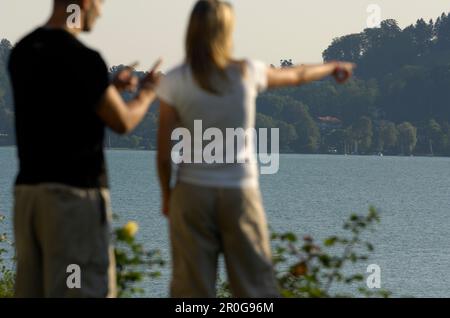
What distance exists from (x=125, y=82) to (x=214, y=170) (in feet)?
1.37

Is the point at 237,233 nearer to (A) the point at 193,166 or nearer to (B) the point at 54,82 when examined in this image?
(A) the point at 193,166

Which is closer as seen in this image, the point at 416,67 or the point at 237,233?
the point at 237,233

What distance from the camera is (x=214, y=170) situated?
4.42 metres

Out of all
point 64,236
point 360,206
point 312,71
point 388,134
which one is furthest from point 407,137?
point 64,236

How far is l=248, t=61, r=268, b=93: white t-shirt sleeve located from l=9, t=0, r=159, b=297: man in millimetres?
349

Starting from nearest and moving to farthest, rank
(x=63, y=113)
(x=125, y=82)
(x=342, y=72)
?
1. (x=63, y=113)
2. (x=125, y=82)
3. (x=342, y=72)

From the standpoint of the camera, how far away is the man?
423 centimetres

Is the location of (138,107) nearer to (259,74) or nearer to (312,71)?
(259,74)

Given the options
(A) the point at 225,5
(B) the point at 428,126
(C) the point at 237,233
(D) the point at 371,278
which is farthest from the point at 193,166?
(B) the point at 428,126

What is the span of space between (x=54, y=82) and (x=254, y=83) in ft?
2.22

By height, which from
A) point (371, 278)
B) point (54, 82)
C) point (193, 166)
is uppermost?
point (54, 82)

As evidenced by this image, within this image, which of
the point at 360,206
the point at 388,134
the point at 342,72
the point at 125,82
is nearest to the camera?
the point at 125,82

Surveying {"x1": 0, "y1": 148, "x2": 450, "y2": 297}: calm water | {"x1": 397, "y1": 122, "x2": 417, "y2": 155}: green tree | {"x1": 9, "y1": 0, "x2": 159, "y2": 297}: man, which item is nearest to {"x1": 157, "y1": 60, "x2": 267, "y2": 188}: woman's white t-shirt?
{"x1": 9, "y1": 0, "x2": 159, "y2": 297}: man
